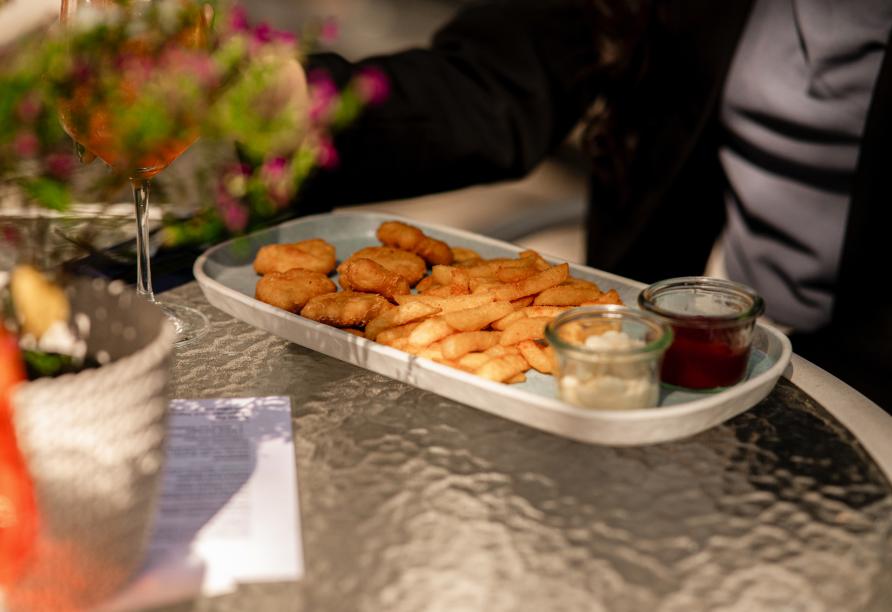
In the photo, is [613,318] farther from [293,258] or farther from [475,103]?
[475,103]

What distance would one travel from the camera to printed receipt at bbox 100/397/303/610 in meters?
0.71

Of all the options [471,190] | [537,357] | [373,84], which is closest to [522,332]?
[537,357]

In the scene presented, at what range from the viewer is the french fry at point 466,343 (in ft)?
3.23

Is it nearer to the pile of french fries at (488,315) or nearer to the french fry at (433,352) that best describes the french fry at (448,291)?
the pile of french fries at (488,315)

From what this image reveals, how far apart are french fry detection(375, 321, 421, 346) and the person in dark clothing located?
64 cm

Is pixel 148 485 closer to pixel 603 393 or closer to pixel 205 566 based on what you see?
pixel 205 566

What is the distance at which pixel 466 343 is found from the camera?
100cm

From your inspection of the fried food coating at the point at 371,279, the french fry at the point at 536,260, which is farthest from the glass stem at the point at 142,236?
the french fry at the point at 536,260

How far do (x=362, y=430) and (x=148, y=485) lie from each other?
279 millimetres

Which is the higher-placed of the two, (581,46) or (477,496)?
(581,46)

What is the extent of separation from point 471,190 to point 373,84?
1079 mm

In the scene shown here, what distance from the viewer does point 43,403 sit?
0.60 meters

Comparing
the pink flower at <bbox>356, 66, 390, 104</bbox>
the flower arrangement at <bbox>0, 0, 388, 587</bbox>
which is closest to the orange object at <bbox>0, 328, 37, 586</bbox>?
the flower arrangement at <bbox>0, 0, 388, 587</bbox>

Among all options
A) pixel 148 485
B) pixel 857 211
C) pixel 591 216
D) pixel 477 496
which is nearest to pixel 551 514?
pixel 477 496
